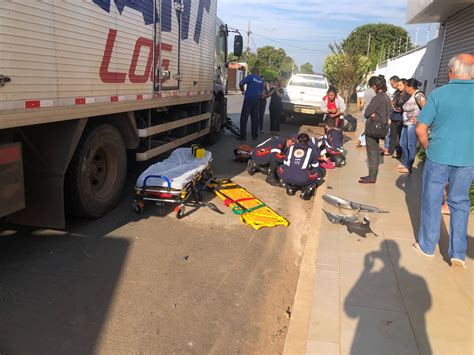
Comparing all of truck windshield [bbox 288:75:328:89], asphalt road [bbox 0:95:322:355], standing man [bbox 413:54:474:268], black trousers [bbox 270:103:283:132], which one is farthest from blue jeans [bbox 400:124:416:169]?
truck windshield [bbox 288:75:328:89]

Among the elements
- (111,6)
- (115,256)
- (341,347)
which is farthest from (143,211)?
(341,347)

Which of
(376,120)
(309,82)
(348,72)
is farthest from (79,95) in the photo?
(348,72)

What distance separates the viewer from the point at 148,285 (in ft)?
12.6

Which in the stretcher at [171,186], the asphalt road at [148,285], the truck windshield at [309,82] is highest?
the truck windshield at [309,82]

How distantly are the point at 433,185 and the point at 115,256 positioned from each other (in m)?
3.22

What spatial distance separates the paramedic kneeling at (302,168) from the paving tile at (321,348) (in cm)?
386

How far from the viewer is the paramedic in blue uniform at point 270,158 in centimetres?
738

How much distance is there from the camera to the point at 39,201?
4469 mm

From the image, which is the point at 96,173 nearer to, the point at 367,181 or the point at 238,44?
the point at 367,181

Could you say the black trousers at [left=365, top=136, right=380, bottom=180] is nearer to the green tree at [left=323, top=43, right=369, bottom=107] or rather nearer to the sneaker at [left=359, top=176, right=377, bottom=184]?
the sneaker at [left=359, top=176, right=377, bottom=184]

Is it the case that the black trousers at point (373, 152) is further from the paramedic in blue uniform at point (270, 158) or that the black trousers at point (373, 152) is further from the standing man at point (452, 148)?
the standing man at point (452, 148)

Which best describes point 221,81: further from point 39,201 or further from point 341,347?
point 341,347

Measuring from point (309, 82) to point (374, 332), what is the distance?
1393cm

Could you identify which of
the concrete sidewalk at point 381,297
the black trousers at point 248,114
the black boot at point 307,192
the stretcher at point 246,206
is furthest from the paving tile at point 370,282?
the black trousers at point 248,114
